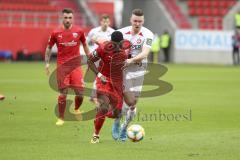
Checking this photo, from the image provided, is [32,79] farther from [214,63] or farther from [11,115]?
[214,63]

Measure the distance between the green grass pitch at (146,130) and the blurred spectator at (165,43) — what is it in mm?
20287

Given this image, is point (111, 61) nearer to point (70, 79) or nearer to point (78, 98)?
point (70, 79)

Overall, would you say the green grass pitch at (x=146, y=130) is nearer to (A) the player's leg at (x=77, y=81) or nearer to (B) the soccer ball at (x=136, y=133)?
(B) the soccer ball at (x=136, y=133)

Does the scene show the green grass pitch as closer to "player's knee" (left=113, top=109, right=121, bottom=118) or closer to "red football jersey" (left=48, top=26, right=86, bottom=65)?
"player's knee" (left=113, top=109, right=121, bottom=118)

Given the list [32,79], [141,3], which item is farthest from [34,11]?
[32,79]

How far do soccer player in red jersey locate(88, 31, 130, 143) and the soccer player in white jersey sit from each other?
0.78 ft

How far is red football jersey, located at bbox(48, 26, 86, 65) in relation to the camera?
16.0 metres

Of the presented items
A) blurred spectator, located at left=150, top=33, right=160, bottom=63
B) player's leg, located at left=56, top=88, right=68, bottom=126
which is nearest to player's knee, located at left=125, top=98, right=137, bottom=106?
player's leg, located at left=56, top=88, right=68, bottom=126

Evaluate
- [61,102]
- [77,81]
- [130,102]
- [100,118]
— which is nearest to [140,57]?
[130,102]

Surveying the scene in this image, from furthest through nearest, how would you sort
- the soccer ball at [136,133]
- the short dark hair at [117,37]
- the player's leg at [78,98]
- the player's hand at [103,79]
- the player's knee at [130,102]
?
the player's leg at [78,98], the player's knee at [130,102], the player's hand at [103,79], the short dark hair at [117,37], the soccer ball at [136,133]

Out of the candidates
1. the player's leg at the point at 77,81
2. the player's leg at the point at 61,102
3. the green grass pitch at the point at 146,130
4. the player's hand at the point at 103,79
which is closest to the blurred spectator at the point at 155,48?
the green grass pitch at the point at 146,130

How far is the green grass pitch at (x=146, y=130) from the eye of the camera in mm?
11344

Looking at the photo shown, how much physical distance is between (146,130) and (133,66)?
5.32 feet

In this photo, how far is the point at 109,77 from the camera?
12.7m
